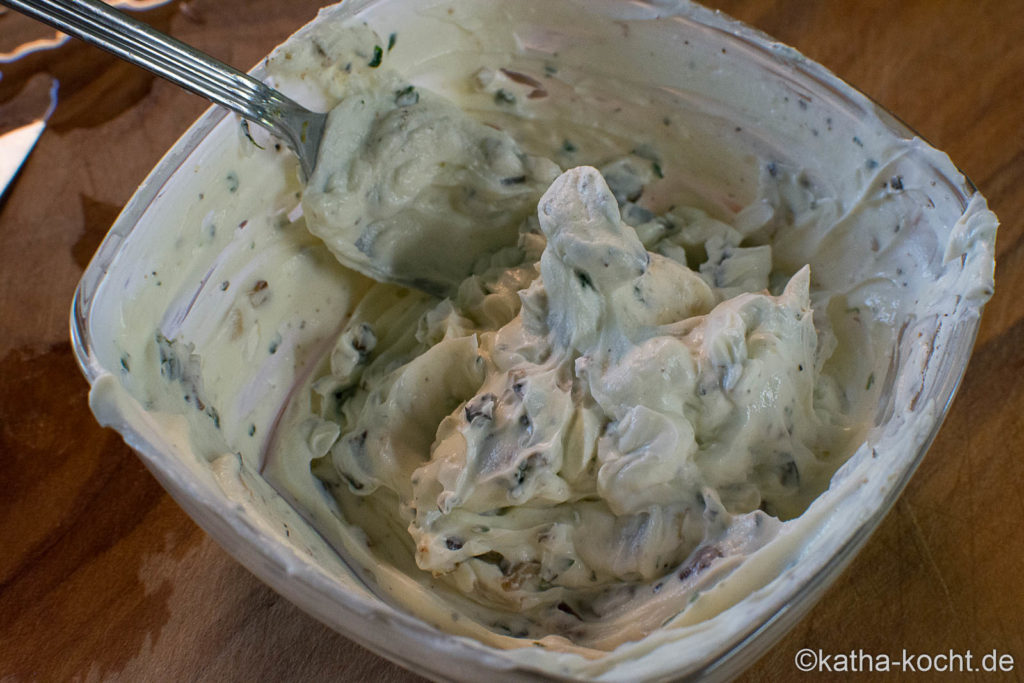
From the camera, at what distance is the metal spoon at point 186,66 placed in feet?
2.96

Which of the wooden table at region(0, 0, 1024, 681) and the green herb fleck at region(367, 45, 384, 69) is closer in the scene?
the wooden table at region(0, 0, 1024, 681)

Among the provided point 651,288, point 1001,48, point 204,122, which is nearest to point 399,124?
point 204,122

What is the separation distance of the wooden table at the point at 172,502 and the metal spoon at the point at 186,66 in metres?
0.45

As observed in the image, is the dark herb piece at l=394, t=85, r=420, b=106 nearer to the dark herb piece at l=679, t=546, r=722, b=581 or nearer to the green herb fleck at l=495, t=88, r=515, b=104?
the green herb fleck at l=495, t=88, r=515, b=104

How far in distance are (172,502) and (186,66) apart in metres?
0.52

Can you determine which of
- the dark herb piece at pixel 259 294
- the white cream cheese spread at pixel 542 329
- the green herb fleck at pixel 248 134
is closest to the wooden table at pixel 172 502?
the white cream cheese spread at pixel 542 329

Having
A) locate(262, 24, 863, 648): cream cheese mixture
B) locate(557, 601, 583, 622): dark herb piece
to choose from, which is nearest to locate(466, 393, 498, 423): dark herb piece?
locate(262, 24, 863, 648): cream cheese mixture

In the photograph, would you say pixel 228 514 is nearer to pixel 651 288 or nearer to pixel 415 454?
pixel 415 454

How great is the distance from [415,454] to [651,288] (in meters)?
0.32

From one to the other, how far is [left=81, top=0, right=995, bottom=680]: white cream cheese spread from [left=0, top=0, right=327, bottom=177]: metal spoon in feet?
0.11

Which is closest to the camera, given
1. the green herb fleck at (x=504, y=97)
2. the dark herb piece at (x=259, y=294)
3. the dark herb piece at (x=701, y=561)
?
the dark herb piece at (x=701, y=561)

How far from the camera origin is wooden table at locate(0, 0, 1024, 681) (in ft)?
3.31

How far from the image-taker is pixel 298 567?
2.46ft

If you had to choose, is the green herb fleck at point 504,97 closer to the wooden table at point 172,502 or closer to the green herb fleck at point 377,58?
the green herb fleck at point 377,58
